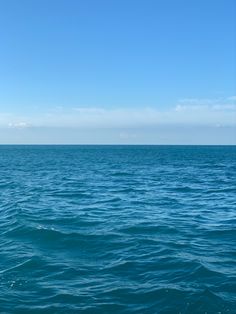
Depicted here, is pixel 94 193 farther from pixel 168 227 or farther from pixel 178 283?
pixel 178 283

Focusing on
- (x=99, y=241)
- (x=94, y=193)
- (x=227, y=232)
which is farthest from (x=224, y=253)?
(x=94, y=193)

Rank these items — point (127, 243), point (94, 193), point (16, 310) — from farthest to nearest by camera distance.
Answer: point (94, 193), point (127, 243), point (16, 310)

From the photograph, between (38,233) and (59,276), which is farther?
(38,233)

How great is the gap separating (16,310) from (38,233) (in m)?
9.02

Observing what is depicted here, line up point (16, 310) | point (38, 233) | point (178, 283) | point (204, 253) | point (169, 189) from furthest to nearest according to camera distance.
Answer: point (169, 189)
point (38, 233)
point (204, 253)
point (178, 283)
point (16, 310)

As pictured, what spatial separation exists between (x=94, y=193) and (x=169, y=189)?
25.9ft

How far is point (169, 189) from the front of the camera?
3934 cm

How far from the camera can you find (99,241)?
62.3ft

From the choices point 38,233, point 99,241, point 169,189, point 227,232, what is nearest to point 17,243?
point 38,233

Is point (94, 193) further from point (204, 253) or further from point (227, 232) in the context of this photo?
point (204, 253)

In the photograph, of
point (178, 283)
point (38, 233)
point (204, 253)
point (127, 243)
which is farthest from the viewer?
point (38, 233)

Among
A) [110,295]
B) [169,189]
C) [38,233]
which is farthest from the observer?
[169,189]

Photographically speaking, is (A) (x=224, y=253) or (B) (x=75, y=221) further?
(B) (x=75, y=221)

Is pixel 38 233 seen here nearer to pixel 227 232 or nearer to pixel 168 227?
pixel 168 227
